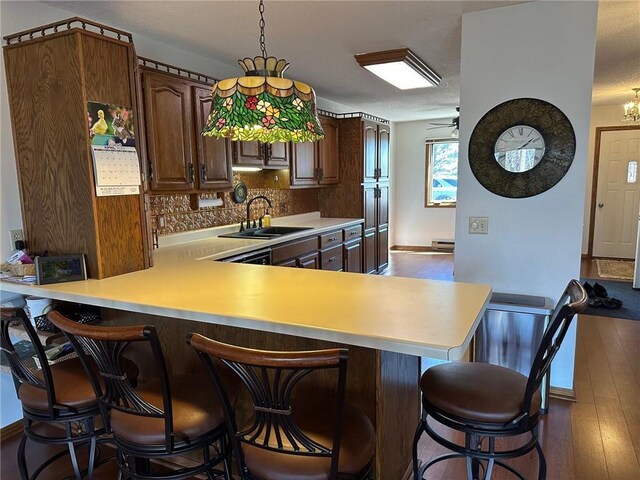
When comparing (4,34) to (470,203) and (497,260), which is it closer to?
(470,203)

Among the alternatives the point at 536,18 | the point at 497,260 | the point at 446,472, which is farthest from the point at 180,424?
the point at 536,18

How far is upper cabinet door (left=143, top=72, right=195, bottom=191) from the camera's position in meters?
2.87

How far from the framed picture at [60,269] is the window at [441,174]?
269 inches

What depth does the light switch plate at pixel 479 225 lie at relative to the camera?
2.91m

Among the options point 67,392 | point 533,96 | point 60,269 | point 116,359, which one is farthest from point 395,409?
point 533,96

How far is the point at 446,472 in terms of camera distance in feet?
6.95

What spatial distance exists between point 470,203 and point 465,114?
1.96ft

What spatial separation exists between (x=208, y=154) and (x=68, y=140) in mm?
1356

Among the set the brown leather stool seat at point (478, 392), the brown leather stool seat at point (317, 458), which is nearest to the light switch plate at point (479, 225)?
the brown leather stool seat at point (478, 392)

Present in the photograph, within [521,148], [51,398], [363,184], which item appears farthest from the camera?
[363,184]

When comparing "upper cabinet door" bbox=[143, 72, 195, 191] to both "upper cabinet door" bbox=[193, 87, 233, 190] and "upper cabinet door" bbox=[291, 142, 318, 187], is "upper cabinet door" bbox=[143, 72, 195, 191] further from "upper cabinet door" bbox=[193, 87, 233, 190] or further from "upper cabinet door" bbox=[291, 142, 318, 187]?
"upper cabinet door" bbox=[291, 142, 318, 187]

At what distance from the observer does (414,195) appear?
8.22 metres

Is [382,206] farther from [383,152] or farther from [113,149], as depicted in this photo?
[113,149]

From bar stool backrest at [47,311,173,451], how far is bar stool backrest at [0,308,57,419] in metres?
0.21
